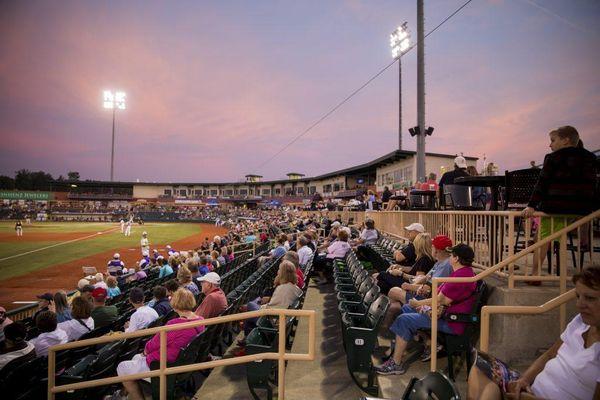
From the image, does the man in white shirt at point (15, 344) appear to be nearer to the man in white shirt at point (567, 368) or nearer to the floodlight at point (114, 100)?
the man in white shirt at point (567, 368)

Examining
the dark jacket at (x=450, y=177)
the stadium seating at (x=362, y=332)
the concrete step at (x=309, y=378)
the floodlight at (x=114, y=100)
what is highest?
the floodlight at (x=114, y=100)

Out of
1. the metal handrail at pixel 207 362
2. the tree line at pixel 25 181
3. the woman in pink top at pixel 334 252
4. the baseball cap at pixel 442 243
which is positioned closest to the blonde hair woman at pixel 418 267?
the baseball cap at pixel 442 243

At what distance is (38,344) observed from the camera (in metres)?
5.21

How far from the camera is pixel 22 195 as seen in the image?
271 ft

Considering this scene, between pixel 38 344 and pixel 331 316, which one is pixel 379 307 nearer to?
pixel 331 316

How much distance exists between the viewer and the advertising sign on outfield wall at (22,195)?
268 feet

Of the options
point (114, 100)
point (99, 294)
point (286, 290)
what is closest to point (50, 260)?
point (99, 294)

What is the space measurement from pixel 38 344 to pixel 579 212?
7377 mm

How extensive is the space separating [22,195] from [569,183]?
10382 centimetres

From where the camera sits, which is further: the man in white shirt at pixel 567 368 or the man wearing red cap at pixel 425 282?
the man wearing red cap at pixel 425 282

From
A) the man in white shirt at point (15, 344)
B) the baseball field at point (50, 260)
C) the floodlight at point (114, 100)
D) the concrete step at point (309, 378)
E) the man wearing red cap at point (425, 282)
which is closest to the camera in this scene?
the concrete step at point (309, 378)

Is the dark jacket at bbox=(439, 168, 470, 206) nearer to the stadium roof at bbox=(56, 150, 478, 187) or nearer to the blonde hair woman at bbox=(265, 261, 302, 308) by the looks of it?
the blonde hair woman at bbox=(265, 261, 302, 308)

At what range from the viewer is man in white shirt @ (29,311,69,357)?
5.21 metres

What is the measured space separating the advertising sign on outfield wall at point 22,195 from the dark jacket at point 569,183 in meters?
103
